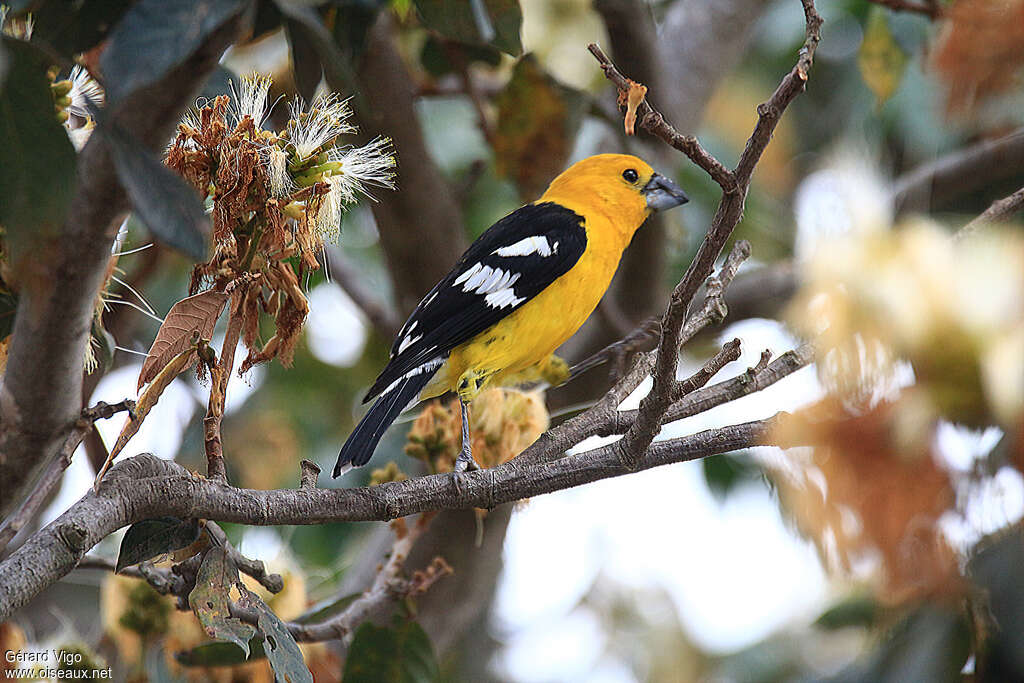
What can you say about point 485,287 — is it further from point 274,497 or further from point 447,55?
point 447,55

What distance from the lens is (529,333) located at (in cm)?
292

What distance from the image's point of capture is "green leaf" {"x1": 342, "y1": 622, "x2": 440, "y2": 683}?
8.77 feet

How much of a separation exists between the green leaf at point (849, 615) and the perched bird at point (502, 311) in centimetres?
108

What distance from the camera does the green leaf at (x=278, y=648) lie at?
1896 mm

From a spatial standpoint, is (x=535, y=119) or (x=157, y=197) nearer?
(x=157, y=197)

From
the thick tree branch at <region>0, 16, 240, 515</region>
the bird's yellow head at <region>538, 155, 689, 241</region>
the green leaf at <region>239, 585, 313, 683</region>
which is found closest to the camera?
the thick tree branch at <region>0, 16, 240, 515</region>

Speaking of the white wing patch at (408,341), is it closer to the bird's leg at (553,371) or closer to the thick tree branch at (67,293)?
the bird's leg at (553,371)

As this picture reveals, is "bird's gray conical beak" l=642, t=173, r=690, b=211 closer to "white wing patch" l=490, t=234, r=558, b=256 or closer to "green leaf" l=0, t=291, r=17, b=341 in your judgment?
"white wing patch" l=490, t=234, r=558, b=256

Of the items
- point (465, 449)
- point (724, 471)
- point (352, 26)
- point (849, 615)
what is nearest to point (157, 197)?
point (352, 26)

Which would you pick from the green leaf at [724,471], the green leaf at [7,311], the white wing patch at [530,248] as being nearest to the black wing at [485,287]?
the white wing patch at [530,248]

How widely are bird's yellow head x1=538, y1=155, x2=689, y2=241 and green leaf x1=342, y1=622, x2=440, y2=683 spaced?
5.05 ft

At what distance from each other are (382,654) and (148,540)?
980mm

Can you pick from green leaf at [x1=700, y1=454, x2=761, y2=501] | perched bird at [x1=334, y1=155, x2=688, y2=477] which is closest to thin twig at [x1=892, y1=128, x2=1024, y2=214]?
green leaf at [x1=700, y1=454, x2=761, y2=501]

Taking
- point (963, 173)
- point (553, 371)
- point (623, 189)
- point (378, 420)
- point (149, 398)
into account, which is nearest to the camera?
point (149, 398)
